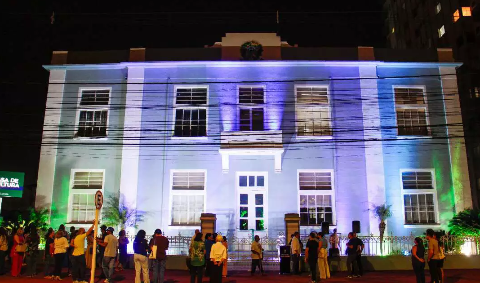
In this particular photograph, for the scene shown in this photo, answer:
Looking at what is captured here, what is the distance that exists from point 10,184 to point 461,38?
37.8 meters

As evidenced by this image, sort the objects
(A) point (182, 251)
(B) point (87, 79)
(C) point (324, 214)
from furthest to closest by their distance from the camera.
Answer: (B) point (87, 79), (C) point (324, 214), (A) point (182, 251)

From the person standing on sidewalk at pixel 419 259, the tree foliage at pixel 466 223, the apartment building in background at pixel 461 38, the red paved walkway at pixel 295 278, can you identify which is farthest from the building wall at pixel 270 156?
the apartment building in background at pixel 461 38

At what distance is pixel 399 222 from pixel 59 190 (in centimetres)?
1591

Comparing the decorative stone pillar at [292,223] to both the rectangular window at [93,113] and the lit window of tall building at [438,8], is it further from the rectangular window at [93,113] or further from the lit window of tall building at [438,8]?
the lit window of tall building at [438,8]

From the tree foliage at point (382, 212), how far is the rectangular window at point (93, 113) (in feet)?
43.3

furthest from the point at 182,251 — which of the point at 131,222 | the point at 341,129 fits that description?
the point at 341,129

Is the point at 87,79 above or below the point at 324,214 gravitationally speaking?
above

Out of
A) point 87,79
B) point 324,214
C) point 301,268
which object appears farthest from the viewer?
point 87,79

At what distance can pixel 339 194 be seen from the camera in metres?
20.3

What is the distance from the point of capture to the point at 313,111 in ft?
70.2

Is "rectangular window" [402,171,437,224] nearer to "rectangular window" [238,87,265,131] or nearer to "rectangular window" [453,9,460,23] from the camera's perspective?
"rectangular window" [238,87,265,131]

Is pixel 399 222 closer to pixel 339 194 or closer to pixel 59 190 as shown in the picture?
pixel 339 194

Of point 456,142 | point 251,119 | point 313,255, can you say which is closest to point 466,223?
point 456,142

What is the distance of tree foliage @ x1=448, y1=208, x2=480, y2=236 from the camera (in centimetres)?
1851
